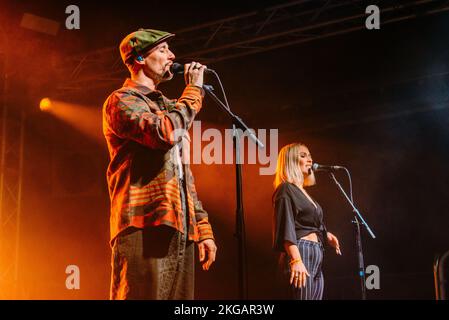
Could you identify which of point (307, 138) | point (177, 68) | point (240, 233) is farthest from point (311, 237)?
point (307, 138)

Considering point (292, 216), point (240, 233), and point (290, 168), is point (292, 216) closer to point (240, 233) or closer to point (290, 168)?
point (290, 168)

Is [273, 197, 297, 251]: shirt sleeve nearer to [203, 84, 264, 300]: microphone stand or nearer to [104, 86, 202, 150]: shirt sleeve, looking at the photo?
[203, 84, 264, 300]: microphone stand

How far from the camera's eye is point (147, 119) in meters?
2.33

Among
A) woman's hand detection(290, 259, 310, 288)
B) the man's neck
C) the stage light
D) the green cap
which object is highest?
the stage light

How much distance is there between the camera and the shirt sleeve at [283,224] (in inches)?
156

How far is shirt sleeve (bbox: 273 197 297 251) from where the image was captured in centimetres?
397

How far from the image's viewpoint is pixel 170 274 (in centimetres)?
234

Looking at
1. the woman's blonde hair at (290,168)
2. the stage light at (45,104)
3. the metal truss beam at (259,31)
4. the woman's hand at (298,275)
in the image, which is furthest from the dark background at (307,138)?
the woman's hand at (298,275)

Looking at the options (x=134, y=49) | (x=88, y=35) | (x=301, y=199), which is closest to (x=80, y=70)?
(x=88, y=35)

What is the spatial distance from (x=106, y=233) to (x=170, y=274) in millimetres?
5747

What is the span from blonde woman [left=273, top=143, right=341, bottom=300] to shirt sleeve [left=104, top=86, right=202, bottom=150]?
180 centimetres

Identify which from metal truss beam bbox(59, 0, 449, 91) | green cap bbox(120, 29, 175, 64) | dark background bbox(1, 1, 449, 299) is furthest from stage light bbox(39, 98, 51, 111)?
green cap bbox(120, 29, 175, 64)

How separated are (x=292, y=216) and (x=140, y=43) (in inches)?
78.6

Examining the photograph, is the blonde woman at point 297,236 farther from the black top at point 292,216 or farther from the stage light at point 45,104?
the stage light at point 45,104
